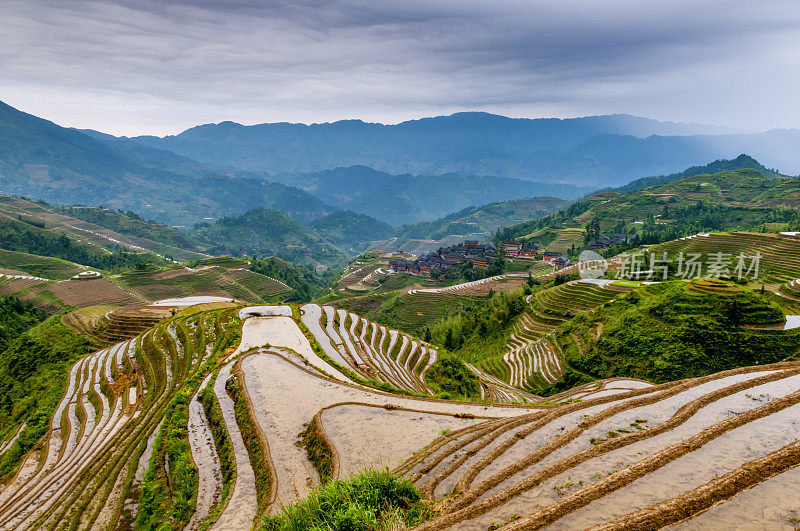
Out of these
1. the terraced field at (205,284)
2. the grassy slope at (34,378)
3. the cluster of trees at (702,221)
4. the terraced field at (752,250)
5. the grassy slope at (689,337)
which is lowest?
the terraced field at (205,284)

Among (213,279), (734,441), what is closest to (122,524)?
(734,441)

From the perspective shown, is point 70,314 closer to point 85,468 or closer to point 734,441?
point 85,468

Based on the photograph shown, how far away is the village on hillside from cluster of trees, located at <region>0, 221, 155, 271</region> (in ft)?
252

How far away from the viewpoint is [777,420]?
8.01 metres

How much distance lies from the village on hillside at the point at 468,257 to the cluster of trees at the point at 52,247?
7686cm

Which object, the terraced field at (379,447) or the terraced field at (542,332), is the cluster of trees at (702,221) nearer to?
the terraced field at (542,332)

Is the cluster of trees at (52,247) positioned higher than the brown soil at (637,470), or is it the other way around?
the brown soil at (637,470)

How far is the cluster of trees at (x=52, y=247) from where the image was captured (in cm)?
10388

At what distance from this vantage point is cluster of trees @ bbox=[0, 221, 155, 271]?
341 feet

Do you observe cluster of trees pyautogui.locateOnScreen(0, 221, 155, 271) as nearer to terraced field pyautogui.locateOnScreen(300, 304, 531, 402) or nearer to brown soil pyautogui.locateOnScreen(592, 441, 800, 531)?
terraced field pyautogui.locateOnScreen(300, 304, 531, 402)

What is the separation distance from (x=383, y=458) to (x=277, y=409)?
5.88 meters

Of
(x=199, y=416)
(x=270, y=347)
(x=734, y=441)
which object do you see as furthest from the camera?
(x=270, y=347)

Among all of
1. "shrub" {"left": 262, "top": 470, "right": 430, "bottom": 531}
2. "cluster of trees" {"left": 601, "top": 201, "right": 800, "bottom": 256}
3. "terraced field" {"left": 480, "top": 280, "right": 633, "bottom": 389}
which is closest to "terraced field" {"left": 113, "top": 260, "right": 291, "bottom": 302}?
"terraced field" {"left": 480, "top": 280, "right": 633, "bottom": 389}

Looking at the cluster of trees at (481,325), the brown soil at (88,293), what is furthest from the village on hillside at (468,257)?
the brown soil at (88,293)
